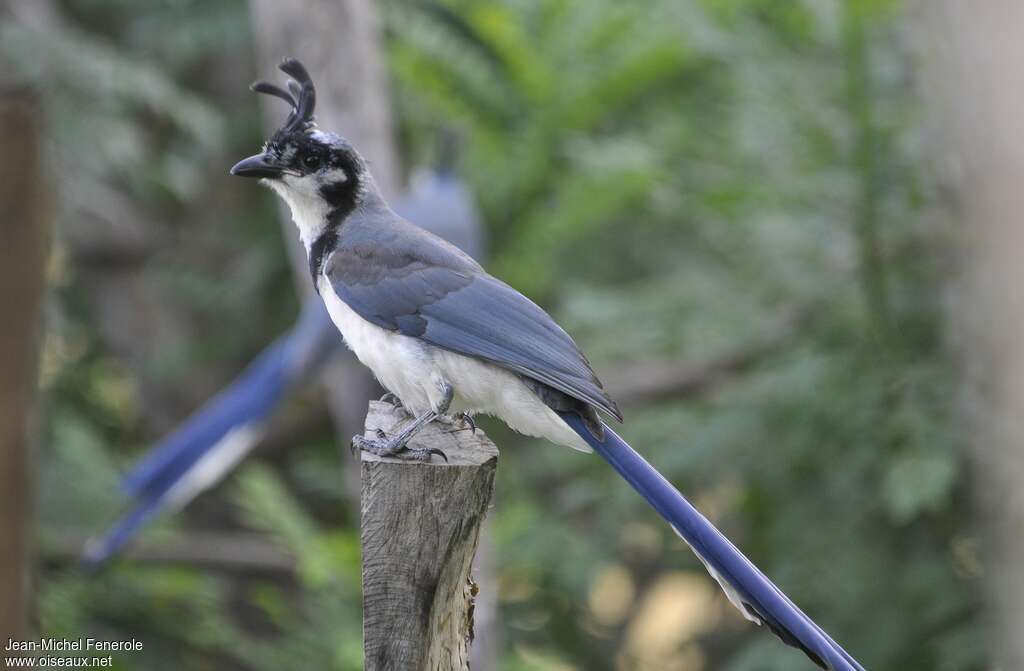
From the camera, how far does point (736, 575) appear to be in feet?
9.16

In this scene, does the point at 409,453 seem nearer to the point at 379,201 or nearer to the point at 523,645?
the point at 379,201

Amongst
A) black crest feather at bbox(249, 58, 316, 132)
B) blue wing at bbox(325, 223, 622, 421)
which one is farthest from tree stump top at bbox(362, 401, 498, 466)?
black crest feather at bbox(249, 58, 316, 132)

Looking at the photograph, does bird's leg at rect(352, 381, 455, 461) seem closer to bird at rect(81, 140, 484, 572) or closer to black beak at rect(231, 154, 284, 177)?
black beak at rect(231, 154, 284, 177)

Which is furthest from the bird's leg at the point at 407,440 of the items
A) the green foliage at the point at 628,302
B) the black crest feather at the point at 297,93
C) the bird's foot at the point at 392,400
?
the green foliage at the point at 628,302

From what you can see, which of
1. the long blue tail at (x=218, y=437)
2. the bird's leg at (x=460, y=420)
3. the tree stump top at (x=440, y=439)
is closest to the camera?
the tree stump top at (x=440, y=439)

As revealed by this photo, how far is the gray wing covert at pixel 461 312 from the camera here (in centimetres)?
317

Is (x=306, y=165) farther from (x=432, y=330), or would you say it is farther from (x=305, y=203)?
(x=432, y=330)

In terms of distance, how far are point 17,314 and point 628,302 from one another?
275 cm

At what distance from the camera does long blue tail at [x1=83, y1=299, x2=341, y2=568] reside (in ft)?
17.2

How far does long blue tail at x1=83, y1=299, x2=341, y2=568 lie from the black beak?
189 centimetres

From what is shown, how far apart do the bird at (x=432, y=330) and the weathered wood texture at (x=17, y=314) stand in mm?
661

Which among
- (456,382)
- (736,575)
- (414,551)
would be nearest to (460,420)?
(456,382)

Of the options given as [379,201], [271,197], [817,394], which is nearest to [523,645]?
[817,394]

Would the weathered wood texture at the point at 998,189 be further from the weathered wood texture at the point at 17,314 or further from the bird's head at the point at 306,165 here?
the weathered wood texture at the point at 17,314
